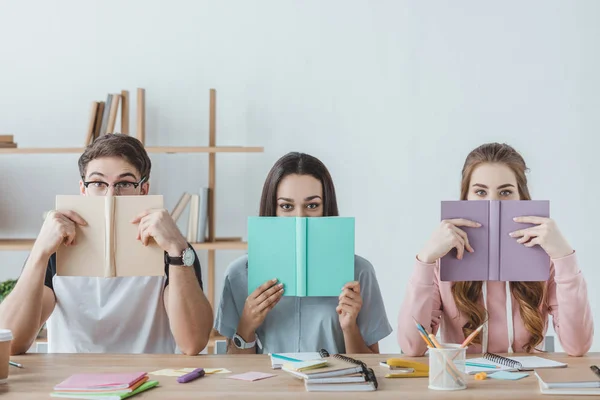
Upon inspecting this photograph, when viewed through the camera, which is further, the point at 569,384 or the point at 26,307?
the point at 26,307

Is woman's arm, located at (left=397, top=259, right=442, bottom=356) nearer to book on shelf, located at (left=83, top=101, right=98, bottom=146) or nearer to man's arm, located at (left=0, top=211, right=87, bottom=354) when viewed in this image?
man's arm, located at (left=0, top=211, right=87, bottom=354)

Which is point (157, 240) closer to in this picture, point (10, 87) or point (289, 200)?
point (289, 200)

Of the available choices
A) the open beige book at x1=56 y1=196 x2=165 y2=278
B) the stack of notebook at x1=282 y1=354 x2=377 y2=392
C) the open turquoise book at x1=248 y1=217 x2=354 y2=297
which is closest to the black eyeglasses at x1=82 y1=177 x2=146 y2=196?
the open beige book at x1=56 y1=196 x2=165 y2=278

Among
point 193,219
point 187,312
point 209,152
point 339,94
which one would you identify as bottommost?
point 187,312

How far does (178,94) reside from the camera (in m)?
3.50

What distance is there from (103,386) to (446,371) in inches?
28.5

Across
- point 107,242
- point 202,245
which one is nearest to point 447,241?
point 107,242

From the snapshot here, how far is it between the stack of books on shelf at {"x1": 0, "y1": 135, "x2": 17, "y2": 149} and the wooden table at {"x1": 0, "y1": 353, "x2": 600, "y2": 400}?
1746mm

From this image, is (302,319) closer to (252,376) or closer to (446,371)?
(252,376)

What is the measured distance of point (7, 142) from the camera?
332 cm

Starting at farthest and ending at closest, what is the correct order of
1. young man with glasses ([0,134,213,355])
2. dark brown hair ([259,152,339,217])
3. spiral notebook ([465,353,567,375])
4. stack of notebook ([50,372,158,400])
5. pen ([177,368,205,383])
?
dark brown hair ([259,152,339,217])
young man with glasses ([0,134,213,355])
spiral notebook ([465,353,567,375])
pen ([177,368,205,383])
stack of notebook ([50,372,158,400])

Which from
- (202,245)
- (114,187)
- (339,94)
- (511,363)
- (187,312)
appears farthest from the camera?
(339,94)

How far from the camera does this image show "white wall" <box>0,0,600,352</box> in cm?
350

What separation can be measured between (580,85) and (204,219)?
6.58ft
